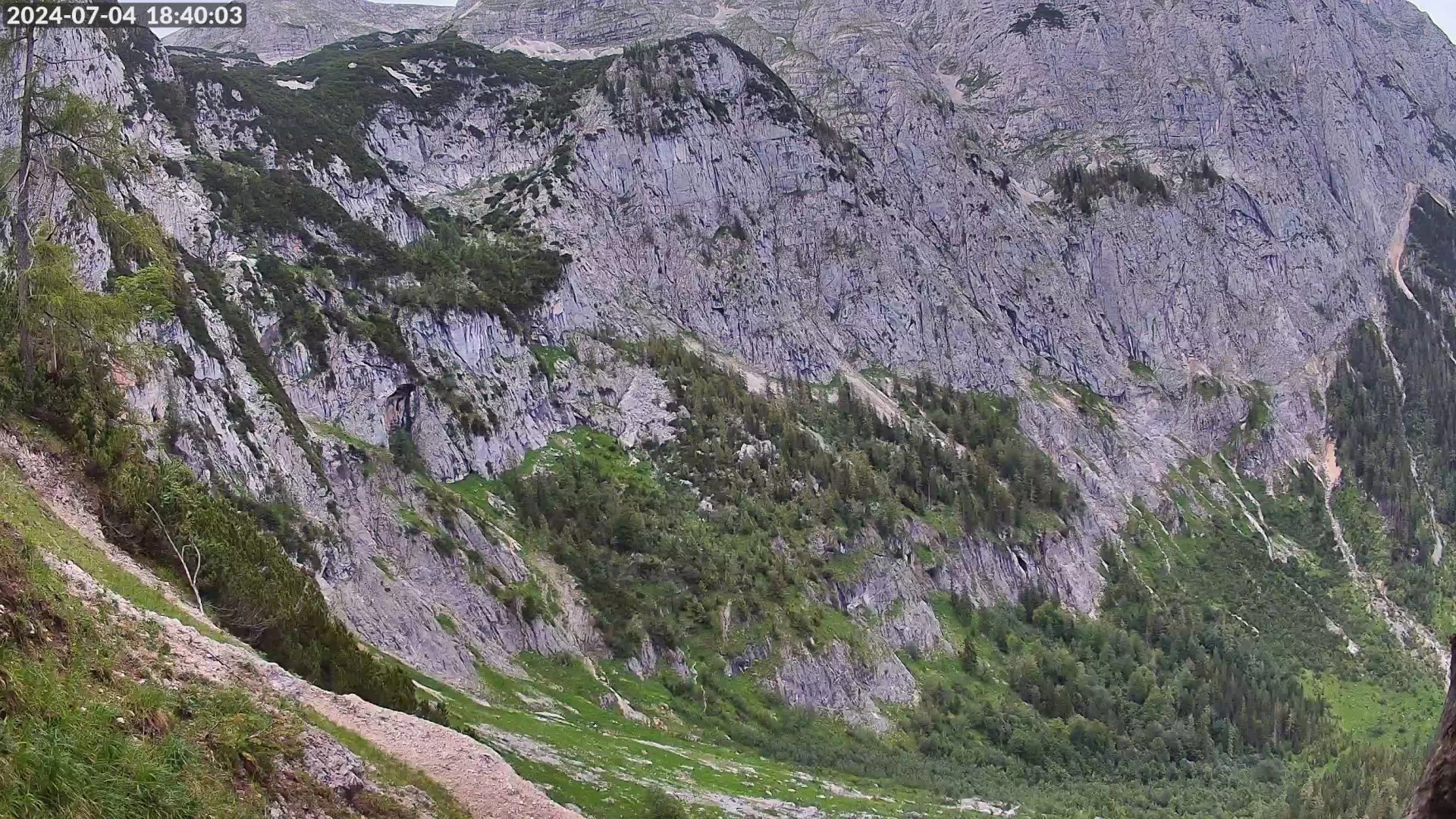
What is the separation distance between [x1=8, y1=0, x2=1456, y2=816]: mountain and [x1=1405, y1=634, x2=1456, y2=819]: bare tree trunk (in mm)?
23713

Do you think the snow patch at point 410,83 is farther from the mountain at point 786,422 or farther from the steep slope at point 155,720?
the steep slope at point 155,720

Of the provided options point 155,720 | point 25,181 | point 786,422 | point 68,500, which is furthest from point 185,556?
point 786,422

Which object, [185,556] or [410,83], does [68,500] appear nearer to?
[185,556]

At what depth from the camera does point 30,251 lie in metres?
26.8

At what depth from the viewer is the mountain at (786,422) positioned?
71.6 metres

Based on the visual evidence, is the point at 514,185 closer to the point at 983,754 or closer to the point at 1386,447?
the point at 983,754

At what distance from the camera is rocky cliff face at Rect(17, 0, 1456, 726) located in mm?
73812

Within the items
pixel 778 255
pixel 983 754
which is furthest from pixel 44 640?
pixel 778 255

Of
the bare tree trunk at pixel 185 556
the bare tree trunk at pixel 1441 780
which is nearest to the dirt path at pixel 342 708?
the bare tree trunk at pixel 185 556

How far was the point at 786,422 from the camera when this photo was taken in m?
125

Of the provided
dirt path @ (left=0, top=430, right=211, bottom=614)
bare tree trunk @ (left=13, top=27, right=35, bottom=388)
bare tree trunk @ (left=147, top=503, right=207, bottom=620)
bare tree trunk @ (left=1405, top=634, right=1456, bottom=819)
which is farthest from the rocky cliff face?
bare tree trunk @ (left=1405, top=634, right=1456, bottom=819)

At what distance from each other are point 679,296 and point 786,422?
29305 millimetres

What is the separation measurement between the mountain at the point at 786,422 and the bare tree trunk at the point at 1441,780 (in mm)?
23713

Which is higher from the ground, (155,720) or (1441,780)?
(1441,780)
